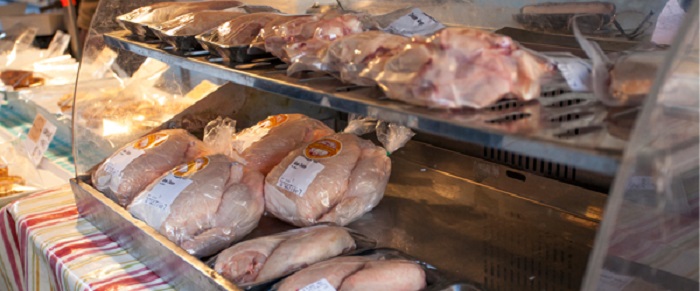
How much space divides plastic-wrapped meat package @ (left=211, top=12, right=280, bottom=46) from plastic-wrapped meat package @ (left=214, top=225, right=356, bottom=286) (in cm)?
44

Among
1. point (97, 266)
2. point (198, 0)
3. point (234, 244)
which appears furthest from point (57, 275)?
point (198, 0)

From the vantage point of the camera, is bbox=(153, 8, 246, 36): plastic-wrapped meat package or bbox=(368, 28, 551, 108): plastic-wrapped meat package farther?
bbox=(153, 8, 246, 36): plastic-wrapped meat package

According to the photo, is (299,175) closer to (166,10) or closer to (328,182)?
(328,182)

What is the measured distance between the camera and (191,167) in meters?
1.88

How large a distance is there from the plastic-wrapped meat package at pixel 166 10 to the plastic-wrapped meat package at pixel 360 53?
0.71 meters

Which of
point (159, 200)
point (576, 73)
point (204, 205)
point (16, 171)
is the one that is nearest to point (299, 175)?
point (204, 205)

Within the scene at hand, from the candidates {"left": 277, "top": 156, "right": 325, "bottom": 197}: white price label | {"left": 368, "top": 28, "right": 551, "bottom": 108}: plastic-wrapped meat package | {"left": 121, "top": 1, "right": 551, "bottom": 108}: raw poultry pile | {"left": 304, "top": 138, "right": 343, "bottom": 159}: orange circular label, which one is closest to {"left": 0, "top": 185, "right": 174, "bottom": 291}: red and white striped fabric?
{"left": 277, "top": 156, "right": 325, "bottom": 197}: white price label

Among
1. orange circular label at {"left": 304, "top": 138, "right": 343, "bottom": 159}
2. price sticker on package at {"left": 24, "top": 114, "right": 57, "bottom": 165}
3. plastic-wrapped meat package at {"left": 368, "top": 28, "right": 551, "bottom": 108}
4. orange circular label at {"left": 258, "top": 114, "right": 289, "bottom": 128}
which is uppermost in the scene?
plastic-wrapped meat package at {"left": 368, "top": 28, "right": 551, "bottom": 108}

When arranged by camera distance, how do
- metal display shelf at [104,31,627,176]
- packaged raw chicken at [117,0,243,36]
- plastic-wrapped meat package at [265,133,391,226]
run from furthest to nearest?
packaged raw chicken at [117,0,243,36], plastic-wrapped meat package at [265,133,391,226], metal display shelf at [104,31,627,176]

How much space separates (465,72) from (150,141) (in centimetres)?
124

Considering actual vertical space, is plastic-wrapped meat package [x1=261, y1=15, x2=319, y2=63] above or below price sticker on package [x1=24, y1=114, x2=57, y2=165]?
above

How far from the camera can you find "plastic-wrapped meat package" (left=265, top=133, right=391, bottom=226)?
1761mm

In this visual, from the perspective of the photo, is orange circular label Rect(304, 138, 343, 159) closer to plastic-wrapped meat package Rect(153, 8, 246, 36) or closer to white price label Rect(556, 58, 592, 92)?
plastic-wrapped meat package Rect(153, 8, 246, 36)

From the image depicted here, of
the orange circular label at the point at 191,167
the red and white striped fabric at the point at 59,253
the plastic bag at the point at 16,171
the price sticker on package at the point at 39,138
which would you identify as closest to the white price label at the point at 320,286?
the red and white striped fabric at the point at 59,253
